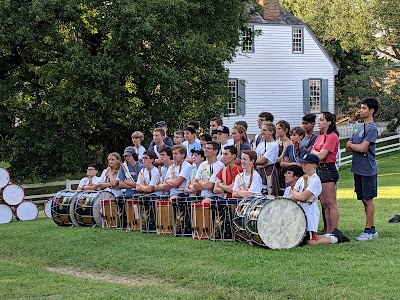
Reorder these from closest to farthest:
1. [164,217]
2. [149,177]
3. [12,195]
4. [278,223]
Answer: [278,223] → [164,217] → [149,177] → [12,195]

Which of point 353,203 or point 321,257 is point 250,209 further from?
point 353,203

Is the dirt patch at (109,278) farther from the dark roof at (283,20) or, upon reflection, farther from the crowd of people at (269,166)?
the dark roof at (283,20)

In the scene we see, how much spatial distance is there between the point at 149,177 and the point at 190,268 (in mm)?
5120

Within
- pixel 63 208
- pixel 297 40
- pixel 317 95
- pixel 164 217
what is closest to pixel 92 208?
pixel 63 208

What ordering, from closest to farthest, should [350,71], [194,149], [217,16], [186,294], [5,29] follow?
[186,294], [194,149], [5,29], [217,16], [350,71]

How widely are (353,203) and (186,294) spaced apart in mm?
11861

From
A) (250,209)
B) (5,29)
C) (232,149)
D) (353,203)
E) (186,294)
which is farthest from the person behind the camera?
(5,29)

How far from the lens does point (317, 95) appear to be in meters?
44.4

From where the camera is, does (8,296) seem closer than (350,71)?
Yes

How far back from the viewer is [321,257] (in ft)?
36.0

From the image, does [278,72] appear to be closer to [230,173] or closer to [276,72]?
[276,72]

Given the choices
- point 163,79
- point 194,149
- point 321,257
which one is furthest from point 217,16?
point 321,257

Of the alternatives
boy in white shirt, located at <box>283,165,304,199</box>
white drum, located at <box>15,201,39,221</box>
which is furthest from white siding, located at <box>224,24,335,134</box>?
boy in white shirt, located at <box>283,165,304,199</box>

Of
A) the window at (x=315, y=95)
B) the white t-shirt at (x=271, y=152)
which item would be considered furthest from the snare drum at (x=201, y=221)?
the window at (x=315, y=95)
